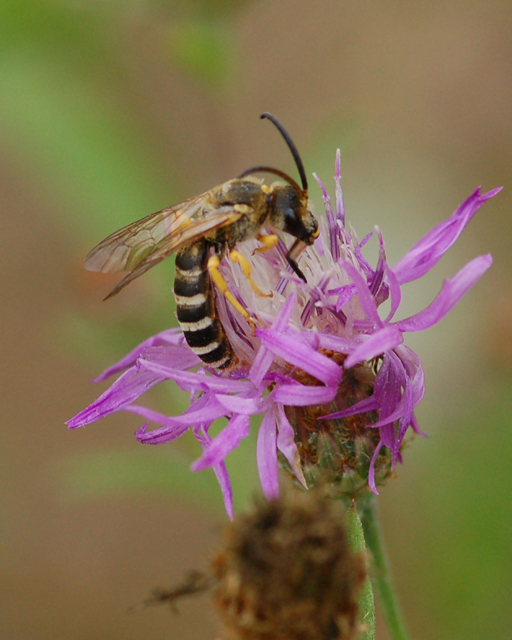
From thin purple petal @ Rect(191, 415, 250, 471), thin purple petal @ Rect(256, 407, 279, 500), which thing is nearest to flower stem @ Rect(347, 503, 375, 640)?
thin purple petal @ Rect(256, 407, 279, 500)

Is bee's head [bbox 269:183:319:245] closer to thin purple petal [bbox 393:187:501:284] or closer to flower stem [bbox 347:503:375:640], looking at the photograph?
thin purple petal [bbox 393:187:501:284]

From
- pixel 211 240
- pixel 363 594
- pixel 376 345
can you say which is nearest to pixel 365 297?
pixel 376 345

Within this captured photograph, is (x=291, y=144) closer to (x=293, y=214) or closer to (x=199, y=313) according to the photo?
(x=293, y=214)

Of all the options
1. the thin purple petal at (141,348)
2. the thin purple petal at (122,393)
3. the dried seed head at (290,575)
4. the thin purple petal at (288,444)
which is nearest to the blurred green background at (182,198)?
the thin purple petal at (141,348)

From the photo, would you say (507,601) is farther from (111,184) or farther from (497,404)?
(111,184)

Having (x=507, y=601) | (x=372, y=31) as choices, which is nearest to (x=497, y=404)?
(x=507, y=601)

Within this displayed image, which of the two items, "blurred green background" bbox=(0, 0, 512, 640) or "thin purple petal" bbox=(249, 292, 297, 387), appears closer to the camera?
"thin purple petal" bbox=(249, 292, 297, 387)

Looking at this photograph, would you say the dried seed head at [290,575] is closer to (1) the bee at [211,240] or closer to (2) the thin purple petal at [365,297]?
(2) the thin purple petal at [365,297]
